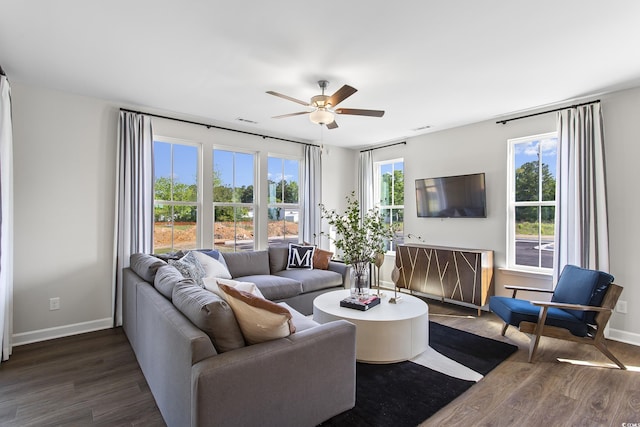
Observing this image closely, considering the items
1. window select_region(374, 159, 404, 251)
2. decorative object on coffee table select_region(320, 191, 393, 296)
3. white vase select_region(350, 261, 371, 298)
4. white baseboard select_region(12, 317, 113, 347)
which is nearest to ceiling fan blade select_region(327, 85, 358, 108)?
A: decorative object on coffee table select_region(320, 191, 393, 296)

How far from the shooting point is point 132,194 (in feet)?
12.4

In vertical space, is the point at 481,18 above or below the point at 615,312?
above

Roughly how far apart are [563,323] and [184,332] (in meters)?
3.15

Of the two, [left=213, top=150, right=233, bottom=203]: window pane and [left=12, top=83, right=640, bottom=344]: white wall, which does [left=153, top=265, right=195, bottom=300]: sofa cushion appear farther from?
[left=213, top=150, right=233, bottom=203]: window pane

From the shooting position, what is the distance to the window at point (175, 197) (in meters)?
4.19

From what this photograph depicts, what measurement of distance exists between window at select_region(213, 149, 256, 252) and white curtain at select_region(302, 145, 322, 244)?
909 millimetres

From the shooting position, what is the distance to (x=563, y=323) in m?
2.83

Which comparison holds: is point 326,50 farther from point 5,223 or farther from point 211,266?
point 5,223

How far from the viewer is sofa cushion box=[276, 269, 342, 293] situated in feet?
13.4

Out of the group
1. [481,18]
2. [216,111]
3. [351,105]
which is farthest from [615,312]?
[216,111]

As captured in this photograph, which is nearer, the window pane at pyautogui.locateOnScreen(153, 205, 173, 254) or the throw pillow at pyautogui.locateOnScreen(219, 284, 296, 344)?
the throw pillow at pyautogui.locateOnScreen(219, 284, 296, 344)

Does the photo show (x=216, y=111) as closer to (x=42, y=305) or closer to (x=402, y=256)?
(x=42, y=305)

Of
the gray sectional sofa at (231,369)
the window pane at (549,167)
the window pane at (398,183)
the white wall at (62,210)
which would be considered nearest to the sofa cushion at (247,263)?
the white wall at (62,210)

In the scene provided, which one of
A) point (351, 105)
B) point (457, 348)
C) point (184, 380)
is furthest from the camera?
point (351, 105)
